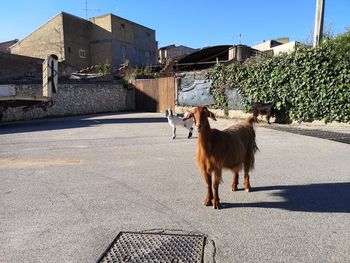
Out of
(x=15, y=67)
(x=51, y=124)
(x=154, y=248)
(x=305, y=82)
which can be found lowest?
(x=51, y=124)

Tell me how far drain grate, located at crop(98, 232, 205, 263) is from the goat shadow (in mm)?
1164

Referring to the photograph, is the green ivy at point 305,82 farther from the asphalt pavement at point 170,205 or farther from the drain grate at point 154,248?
the drain grate at point 154,248

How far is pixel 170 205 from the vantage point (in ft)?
15.6

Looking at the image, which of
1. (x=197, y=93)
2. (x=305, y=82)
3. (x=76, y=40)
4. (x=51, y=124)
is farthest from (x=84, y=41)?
(x=305, y=82)

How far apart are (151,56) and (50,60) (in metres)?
35.1

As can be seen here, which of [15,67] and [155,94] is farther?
[15,67]

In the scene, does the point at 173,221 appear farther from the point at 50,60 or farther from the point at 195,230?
the point at 50,60

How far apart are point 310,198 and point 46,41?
3920 centimetres

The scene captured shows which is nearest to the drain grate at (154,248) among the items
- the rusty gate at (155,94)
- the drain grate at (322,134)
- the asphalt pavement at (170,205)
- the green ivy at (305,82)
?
the asphalt pavement at (170,205)

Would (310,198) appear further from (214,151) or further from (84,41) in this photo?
(84,41)

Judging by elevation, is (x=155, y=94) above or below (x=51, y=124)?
above

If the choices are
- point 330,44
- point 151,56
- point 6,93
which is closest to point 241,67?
point 330,44

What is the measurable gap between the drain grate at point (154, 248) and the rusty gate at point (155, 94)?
59.3ft

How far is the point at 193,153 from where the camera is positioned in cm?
845
